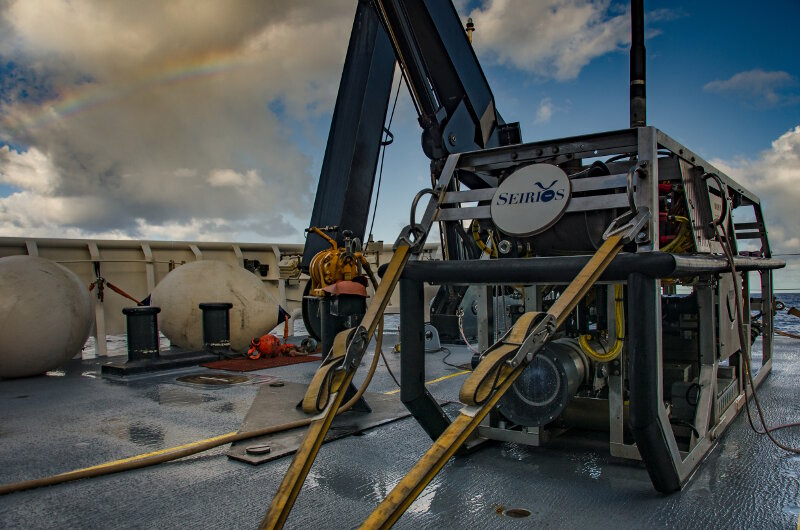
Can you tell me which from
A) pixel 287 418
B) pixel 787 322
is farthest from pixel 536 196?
pixel 787 322

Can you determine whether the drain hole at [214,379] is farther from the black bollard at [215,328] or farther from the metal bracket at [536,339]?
the metal bracket at [536,339]

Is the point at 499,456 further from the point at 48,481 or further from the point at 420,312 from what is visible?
the point at 48,481

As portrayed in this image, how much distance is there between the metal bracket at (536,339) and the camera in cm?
216

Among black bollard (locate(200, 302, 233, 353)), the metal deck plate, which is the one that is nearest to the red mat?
black bollard (locate(200, 302, 233, 353))

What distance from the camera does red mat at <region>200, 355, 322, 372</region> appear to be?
750 centimetres

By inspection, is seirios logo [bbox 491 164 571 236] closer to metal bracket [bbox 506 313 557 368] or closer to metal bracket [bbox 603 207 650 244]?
metal bracket [bbox 603 207 650 244]

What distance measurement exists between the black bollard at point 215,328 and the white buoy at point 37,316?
1.56m

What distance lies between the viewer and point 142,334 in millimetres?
7527

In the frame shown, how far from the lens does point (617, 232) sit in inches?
105

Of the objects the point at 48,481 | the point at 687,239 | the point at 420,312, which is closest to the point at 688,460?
the point at 687,239

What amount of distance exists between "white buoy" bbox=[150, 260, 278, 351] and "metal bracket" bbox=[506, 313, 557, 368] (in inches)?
286

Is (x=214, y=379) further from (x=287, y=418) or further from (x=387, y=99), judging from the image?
(x=387, y=99)

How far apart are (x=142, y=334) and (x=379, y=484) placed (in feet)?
18.0

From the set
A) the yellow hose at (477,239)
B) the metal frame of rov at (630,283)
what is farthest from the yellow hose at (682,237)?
the yellow hose at (477,239)
